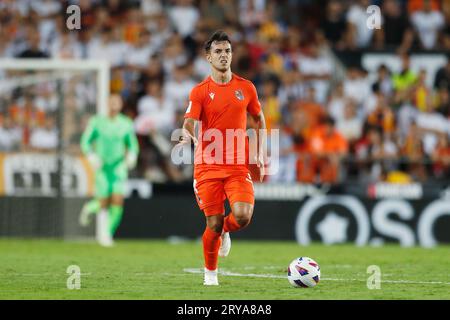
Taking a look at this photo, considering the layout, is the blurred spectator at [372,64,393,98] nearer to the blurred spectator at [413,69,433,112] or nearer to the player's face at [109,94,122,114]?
the blurred spectator at [413,69,433,112]

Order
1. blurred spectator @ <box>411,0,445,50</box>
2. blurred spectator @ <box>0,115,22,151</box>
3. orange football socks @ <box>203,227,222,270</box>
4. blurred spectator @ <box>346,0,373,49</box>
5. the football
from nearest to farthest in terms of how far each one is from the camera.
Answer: the football → orange football socks @ <box>203,227,222,270</box> → blurred spectator @ <box>0,115,22,151</box> → blurred spectator @ <box>346,0,373,49</box> → blurred spectator @ <box>411,0,445,50</box>

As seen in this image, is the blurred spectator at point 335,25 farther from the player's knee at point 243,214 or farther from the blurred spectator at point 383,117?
the player's knee at point 243,214

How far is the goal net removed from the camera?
18734mm

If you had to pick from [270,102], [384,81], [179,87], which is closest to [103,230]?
[179,87]

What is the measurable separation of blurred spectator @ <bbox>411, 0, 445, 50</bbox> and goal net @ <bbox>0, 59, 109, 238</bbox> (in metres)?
7.41

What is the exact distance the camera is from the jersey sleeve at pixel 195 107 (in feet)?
34.6

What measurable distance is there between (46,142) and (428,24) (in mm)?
8787

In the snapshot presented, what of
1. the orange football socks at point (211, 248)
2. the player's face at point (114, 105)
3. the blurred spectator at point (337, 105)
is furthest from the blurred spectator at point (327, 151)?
the orange football socks at point (211, 248)

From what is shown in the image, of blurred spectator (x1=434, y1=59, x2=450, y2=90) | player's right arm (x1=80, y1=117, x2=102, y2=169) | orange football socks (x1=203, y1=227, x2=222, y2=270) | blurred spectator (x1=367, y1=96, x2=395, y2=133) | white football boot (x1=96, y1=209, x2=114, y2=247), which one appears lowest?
white football boot (x1=96, y1=209, x2=114, y2=247)

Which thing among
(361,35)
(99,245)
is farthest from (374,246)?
(361,35)

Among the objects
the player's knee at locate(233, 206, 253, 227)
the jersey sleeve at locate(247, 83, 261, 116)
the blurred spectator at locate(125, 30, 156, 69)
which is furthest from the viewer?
the blurred spectator at locate(125, 30, 156, 69)

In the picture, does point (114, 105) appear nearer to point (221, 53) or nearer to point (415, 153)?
point (415, 153)

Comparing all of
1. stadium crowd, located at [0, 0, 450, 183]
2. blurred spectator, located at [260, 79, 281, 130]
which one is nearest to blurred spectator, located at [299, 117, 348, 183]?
stadium crowd, located at [0, 0, 450, 183]

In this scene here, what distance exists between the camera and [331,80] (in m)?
21.8
